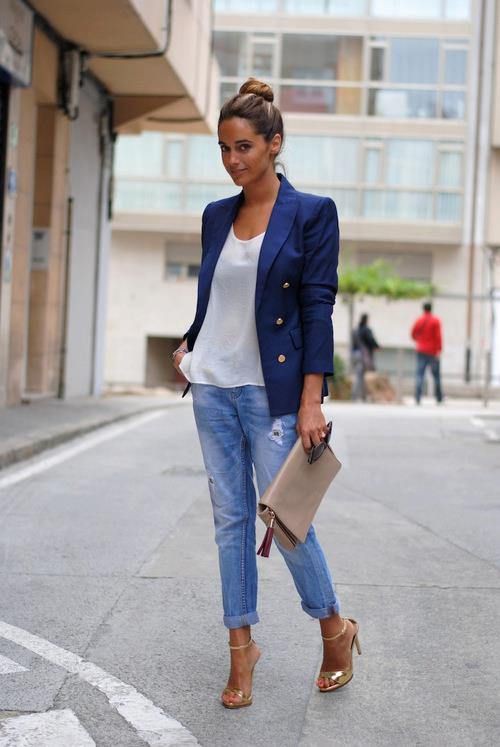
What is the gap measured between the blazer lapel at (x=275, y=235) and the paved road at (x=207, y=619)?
1267 mm

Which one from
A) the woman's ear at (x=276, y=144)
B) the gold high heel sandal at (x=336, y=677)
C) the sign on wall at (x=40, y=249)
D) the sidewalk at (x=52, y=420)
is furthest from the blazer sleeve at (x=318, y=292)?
the sign on wall at (x=40, y=249)

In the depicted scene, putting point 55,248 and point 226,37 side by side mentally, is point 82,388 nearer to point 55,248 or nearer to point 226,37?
point 55,248

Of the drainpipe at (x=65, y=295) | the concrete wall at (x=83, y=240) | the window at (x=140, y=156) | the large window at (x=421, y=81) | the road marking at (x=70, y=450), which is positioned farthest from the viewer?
the window at (x=140, y=156)

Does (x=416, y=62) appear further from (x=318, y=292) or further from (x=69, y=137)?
(x=318, y=292)

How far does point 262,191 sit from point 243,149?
0.51 feet

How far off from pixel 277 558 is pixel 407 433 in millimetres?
7998

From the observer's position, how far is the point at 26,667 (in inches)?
177

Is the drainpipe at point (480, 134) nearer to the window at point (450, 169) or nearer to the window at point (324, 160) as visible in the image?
the window at point (450, 169)

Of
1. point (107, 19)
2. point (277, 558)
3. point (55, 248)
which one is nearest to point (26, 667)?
point (277, 558)

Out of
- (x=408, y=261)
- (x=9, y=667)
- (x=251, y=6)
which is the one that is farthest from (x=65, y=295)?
(x=251, y=6)

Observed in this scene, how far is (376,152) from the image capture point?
36781mm

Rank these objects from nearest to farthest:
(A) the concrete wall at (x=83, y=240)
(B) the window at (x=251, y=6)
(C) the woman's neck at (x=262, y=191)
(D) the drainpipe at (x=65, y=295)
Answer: (C) the woman's neck at (x=262, y=191) → (D) the drainpipe at (x=65, y=295) → (A) the concrete wall at (x=83, y=240) → (B) the window at (x=251, y=6)

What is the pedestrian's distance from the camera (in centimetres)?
2622

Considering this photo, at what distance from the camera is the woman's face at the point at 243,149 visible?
4.14m
